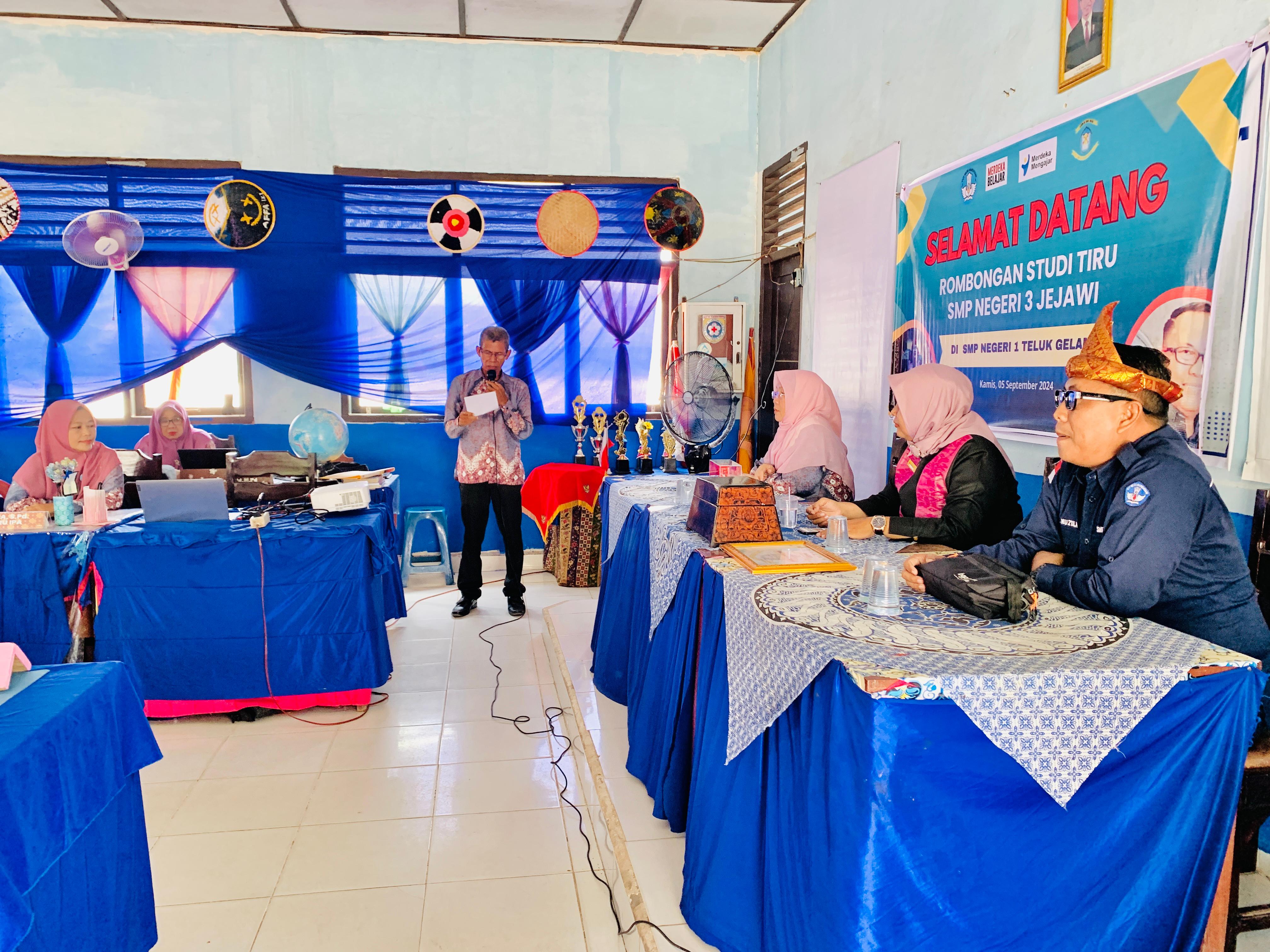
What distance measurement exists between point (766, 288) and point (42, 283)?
4.28 meters

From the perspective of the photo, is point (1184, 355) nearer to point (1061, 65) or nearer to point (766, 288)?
point (1061, 65)

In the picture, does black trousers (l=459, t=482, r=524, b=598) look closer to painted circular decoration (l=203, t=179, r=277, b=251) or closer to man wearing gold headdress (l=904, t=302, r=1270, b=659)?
painted circular decoration (l=203, t=179, r=277, b=251)

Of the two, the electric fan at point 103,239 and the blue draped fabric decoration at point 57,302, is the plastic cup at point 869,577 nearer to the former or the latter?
the electric fan at point 103,239

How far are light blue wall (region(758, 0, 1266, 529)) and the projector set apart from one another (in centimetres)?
243

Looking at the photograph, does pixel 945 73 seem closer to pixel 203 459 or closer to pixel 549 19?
pixel 549 19

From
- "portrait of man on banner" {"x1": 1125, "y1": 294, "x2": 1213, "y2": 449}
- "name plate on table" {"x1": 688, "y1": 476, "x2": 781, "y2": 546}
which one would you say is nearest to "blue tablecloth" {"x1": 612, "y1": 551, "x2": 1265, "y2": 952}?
"name plate on table" {"x1": 688, "y1": 476, "x2": 781, "y2": 546}

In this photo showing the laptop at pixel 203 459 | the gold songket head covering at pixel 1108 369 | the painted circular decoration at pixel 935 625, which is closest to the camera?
the painted circular decoration at pixel 935 625

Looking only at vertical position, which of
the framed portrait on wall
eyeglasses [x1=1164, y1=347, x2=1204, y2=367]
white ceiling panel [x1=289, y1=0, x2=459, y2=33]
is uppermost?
white ceiling panel [x1=289, y1=0, x2=459, y2=33]

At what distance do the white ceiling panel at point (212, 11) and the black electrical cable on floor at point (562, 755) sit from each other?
3615 mm

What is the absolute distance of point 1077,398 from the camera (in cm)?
171

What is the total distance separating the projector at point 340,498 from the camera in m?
3.12

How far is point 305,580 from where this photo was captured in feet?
9.75

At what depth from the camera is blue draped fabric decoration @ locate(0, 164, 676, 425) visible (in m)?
4.75

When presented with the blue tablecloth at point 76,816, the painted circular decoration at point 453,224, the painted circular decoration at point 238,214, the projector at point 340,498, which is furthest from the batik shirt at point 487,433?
the blue tablecloth at point 76,816
